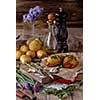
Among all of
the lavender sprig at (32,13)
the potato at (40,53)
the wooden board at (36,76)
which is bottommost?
the wooden board at (36,76)

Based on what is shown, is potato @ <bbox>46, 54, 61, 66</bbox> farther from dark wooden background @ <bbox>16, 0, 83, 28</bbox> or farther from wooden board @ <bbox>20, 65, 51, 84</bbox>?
dark wooden background @ <bbox>16, 0, 83, 28</bbox>

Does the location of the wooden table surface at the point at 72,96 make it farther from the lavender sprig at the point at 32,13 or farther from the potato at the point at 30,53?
the lavender sprig at the point at 32,13

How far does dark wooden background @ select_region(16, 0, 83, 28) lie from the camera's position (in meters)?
1.55

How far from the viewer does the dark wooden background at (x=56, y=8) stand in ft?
5.08

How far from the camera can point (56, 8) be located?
1.56m

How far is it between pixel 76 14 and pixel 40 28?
0.74ft

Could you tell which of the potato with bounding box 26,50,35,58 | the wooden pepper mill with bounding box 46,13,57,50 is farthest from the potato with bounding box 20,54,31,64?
the wooden pepper mill with bounding box 46,13,57,50

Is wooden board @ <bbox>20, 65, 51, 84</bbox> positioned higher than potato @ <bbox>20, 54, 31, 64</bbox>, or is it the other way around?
potato @ <bbox>20, 54, 31, 64</bbox>

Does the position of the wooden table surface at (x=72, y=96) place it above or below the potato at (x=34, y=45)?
below

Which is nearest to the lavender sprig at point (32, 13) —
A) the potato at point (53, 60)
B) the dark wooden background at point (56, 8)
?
the dark wooden background at point (56, 8)
